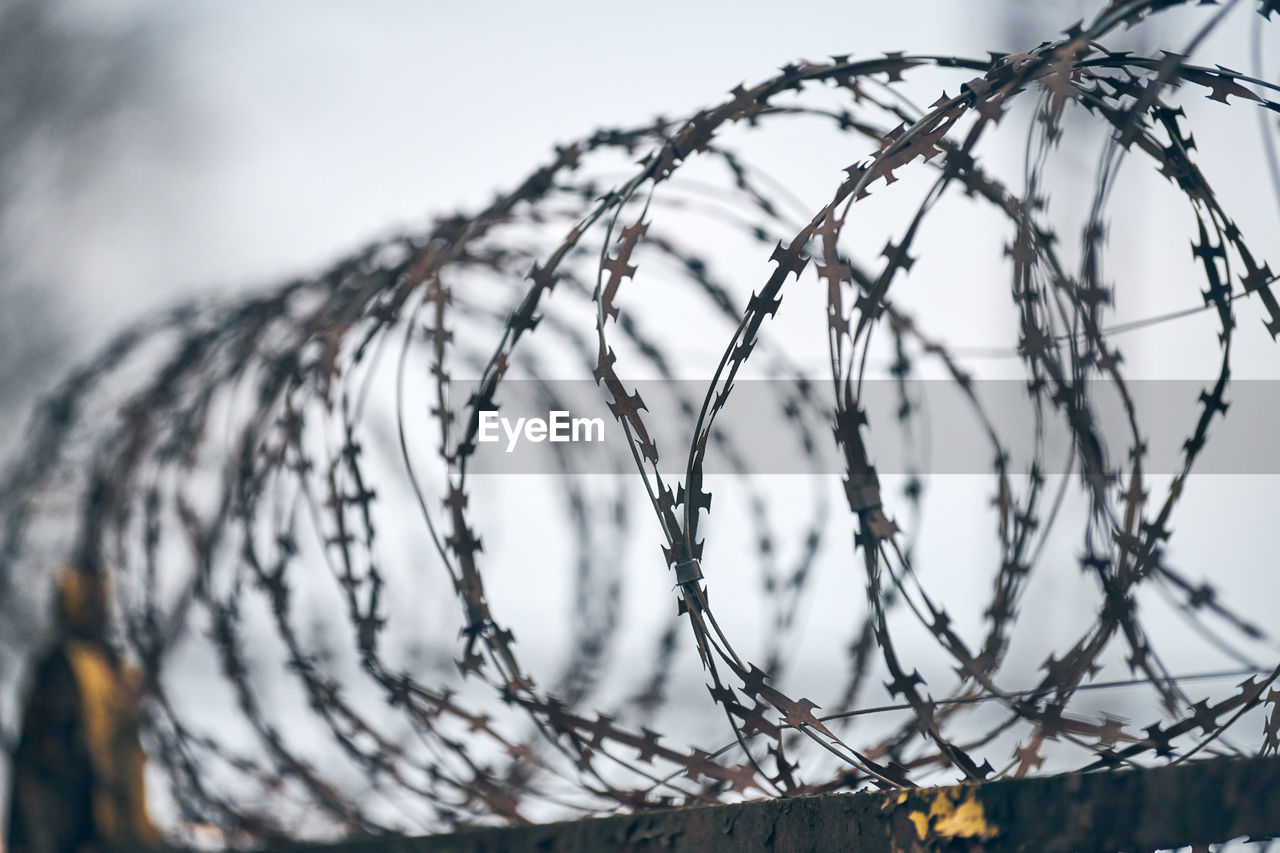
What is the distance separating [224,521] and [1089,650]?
3.16 metres

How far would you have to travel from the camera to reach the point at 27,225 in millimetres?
17328

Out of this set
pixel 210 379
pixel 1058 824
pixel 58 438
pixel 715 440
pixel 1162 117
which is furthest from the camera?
pixel 58 438

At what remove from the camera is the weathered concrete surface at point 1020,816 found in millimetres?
2359

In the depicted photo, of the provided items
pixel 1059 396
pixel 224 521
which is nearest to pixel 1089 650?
pixel 1059 396

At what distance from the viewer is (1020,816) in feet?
8.23

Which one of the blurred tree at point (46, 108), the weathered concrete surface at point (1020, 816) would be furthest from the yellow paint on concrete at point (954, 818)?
the blurred tree at point (46, 108)

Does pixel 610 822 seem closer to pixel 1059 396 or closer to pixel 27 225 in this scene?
pixel 1059 396

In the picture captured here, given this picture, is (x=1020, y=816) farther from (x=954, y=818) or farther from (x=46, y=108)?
(x=46, y=108)

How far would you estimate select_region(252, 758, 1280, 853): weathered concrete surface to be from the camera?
2.36 meters

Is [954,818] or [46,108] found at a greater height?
[46,108]

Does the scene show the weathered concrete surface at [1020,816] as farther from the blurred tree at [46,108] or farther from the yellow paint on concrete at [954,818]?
the blurred tree at [46,108]

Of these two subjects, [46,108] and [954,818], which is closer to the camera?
[954,818]

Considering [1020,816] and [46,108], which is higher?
[46,108]

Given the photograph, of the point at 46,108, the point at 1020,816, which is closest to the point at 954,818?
the point at 1020,816
